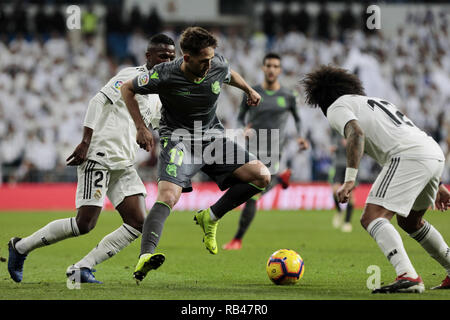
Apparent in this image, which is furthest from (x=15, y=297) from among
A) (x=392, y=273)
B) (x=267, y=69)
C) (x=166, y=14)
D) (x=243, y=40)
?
(x=166, y=14)

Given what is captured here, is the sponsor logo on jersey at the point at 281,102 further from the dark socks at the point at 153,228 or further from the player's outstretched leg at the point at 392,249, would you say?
the player's outstretched leg at the point at 392,249

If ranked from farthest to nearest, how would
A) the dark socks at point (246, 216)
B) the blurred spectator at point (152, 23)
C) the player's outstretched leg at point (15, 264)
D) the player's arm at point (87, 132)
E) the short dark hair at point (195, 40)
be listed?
1. the blurred spectator at point (152, 23)
2. the dark socks at point (246, 216)
3. the player's outstretched leg at point (15, 264)
4. the player's arm at point (87, 132)
5. the short dark hair at point (195, 40)

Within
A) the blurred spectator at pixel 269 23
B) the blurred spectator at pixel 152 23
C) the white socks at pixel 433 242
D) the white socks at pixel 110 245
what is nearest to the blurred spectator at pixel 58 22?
the blurred spectator at pixel 152 23

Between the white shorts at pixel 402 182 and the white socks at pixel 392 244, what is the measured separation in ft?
0.54

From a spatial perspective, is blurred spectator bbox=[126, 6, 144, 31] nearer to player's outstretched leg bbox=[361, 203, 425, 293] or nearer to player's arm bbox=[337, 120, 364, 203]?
player's arm bbox=[337, 120, 364, 203]

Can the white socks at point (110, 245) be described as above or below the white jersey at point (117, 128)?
below

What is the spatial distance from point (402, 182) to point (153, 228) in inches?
86.9

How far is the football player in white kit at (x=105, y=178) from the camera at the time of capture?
7211 millimetres

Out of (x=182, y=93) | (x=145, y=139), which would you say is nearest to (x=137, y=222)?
(x=145, y=139)

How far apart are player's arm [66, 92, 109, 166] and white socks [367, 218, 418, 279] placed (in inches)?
110

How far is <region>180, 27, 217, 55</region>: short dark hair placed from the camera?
6.62m

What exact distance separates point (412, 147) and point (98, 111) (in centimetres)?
302

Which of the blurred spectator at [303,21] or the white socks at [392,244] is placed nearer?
the white socks at [392,244]

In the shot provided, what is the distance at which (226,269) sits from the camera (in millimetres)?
8820
